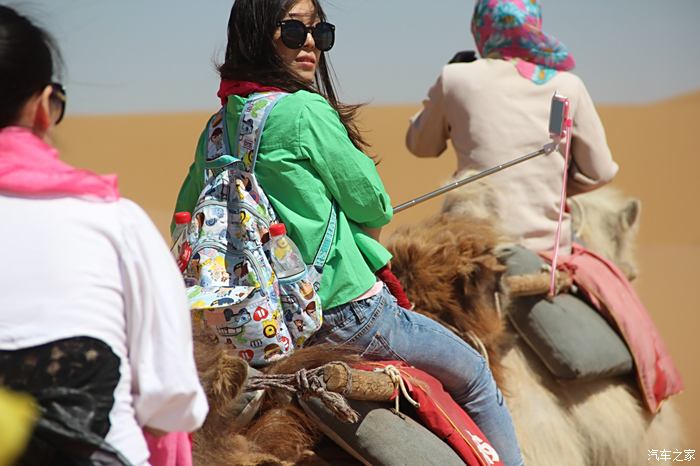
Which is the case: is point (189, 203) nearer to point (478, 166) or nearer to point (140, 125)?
point (478, 166)

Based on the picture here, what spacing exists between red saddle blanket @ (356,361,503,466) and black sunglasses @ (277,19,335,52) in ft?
3.54

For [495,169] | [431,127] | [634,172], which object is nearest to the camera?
[495,169]

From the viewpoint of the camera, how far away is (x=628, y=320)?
217 inches

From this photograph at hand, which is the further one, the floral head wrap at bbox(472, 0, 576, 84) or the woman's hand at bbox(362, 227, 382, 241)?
the floral head wrap at bbox(472, 0, 576, 84)

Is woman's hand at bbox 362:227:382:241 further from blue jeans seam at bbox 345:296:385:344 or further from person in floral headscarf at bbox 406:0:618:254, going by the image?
person in floral headscarf at bbox 406:0:618:254

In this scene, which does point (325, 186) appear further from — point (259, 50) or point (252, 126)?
point (259, 50)

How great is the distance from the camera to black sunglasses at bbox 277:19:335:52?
3789 millimetres

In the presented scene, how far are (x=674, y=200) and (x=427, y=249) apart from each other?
25298 mm

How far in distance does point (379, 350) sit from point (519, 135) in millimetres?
2111

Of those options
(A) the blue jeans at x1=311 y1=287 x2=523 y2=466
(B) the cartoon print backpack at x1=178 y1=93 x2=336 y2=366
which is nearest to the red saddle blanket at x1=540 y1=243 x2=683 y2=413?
(A) the blue jeans at x1=311 y1=287 x2=523 y2=466

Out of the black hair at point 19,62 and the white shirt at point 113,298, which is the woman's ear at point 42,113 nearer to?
the black hair at point 19,62

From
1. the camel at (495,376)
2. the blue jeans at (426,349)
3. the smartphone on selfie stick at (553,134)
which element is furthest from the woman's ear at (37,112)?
the smartphone on selfie stick at (553,134)

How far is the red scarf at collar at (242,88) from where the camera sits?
12.1 ft

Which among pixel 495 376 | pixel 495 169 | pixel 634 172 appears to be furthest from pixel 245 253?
pixel 634 172
